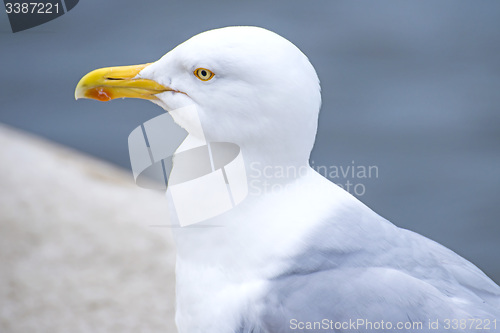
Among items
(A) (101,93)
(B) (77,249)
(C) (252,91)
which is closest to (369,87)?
(B) (77,249)

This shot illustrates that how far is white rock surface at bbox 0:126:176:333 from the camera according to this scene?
276 cm

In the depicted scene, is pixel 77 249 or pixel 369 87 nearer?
pixel 77 249

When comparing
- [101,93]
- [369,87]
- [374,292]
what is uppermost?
[101,93]

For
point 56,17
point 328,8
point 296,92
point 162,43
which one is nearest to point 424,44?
point 328,8

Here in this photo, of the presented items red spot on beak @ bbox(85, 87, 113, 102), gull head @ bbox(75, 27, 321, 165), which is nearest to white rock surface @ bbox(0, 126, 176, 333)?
red spot on beak @ bbox(85, 87, 113, 102)

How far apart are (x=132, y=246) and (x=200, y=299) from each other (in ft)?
3.95

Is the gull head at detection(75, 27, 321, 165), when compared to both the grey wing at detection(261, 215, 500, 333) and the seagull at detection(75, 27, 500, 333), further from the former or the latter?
the grey wing at detection(261, 215, 500, 333)

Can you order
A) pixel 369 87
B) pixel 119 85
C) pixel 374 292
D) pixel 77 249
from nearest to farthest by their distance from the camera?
pixel 374 292, pixel 119 85, pixel 77 249, pixel 369 87

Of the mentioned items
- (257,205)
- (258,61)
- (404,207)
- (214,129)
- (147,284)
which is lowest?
(404,207)

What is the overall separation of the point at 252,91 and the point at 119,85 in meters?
0.43

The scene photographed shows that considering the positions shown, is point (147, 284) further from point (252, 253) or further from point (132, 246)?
point (252, 253)

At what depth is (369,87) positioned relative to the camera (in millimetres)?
4711

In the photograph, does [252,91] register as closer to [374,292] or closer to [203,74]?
[203,74]

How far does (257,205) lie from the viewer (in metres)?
1.84
